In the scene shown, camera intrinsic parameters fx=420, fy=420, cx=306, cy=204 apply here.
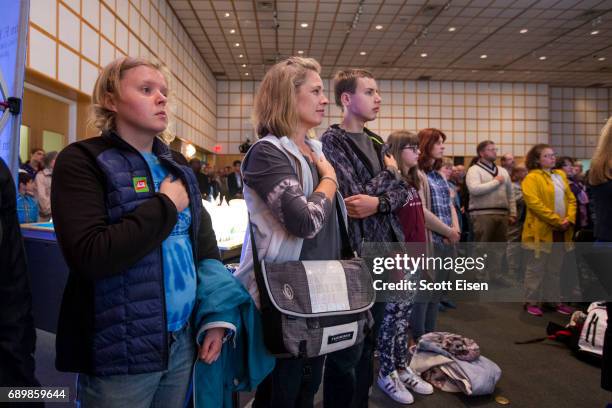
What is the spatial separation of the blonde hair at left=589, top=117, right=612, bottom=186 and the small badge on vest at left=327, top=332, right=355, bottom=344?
5.54 ft

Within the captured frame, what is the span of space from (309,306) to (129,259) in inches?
20.1

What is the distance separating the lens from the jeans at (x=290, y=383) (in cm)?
129

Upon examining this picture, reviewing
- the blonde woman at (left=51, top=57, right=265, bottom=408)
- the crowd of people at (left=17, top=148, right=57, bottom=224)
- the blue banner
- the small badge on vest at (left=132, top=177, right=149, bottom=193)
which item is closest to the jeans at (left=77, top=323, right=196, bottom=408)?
the blonde woman at (left=51, top=57, right=265, bottom=408)

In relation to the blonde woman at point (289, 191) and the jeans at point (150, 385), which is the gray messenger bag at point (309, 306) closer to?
the blonde woman at point (289, 191)

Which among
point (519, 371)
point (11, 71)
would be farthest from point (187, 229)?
point (519, 371)

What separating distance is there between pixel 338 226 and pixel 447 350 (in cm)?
178

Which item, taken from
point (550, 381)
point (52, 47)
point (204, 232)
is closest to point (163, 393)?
point (204, 232)

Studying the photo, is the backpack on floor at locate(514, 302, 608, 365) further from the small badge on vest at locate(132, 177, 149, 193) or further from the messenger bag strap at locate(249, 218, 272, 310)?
the small badge on vest at locate(132, 177, 149, 193)

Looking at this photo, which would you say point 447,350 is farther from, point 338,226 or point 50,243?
point 50,243

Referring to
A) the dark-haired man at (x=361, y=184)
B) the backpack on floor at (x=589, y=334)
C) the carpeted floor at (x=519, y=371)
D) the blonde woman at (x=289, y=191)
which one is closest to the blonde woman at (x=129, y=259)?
the blonde woman at (x=289, y=191)

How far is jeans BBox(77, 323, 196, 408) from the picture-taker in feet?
3.24

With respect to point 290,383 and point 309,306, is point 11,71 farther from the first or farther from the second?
point 290,383

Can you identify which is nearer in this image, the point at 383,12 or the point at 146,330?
the point at 146,330

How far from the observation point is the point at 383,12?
9.55 meters
